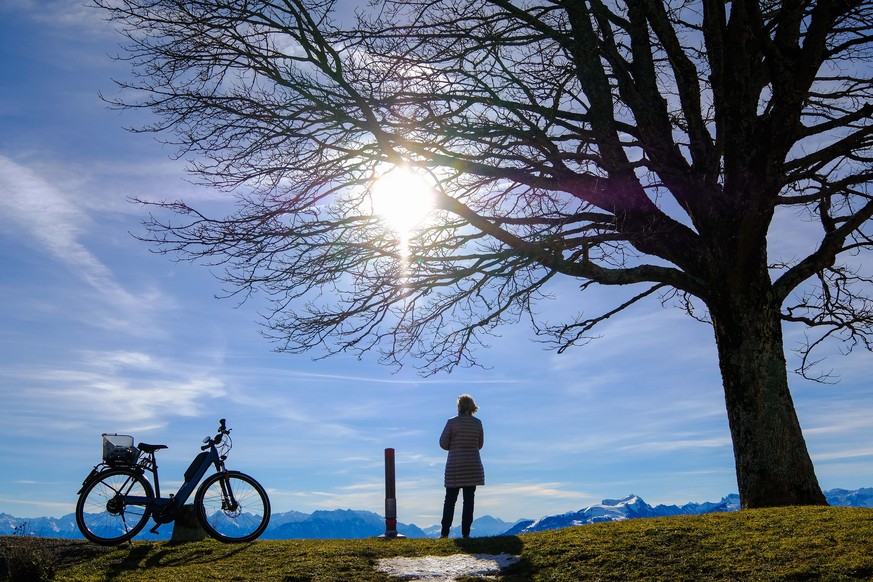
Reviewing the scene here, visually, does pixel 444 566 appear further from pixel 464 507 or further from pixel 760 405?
pixel 760 405

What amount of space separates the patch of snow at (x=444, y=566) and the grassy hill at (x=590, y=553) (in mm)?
201

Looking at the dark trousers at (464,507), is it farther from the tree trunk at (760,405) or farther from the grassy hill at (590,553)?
the tree trunk at (760,405)

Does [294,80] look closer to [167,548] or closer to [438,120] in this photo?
[438,120]

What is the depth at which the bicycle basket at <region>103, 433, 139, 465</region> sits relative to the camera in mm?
11141

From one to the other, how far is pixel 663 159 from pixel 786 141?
2072mm

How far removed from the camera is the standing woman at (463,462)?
1184cm

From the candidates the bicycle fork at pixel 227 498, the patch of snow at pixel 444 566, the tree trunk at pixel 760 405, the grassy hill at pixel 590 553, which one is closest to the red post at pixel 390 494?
the grassy hill at pixel 590 553

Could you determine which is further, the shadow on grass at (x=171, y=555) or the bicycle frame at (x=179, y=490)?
the bicycle frame at (x=179, y=490)

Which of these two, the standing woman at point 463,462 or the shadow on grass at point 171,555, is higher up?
the standing woman at point 463,462

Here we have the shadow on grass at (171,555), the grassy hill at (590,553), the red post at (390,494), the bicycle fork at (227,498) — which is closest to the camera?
the grassy hill at (590,553)

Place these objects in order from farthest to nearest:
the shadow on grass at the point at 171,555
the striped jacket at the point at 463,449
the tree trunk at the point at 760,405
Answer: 1. the striped jacket at the point at 463,449
2. the tree trunk at the point at 760,405
3. the shadow on grass at the point at 171,555

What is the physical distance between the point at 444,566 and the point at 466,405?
3.41 metres

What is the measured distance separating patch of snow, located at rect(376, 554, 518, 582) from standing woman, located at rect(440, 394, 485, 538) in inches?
83.1

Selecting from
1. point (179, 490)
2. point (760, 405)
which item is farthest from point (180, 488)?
point (760, 405)
